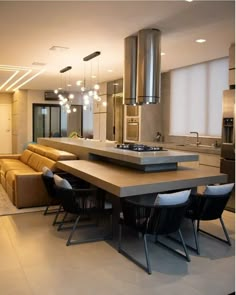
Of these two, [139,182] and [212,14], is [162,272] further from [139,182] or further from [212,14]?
[212,14]

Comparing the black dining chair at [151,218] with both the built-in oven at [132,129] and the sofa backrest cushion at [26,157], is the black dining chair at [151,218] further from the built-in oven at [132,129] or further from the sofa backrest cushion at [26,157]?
the built-in oven at [132,129]

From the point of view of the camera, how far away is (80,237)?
3.86m

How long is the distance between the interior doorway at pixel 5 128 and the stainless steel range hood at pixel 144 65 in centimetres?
980

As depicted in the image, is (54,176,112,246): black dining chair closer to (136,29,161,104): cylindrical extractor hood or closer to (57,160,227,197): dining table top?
(57,160,227,197): dining table top

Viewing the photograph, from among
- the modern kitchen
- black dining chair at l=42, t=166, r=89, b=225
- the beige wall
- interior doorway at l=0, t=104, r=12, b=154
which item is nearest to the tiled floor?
the modern kitchen

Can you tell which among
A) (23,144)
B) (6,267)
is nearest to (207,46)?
(6,267)

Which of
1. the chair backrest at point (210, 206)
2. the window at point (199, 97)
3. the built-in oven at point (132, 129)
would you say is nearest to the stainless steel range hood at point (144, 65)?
the chair backrest at point (210, 206)

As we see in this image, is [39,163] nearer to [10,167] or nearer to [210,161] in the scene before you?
[10,167]

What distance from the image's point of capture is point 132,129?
8469 mm

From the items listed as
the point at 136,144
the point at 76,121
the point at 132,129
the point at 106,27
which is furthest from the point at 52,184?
the point at 76,121

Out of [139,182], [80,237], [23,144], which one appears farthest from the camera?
[23,144]

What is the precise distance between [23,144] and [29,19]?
8677mm

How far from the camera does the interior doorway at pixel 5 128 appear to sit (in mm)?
13336

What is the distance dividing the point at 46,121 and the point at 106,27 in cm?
890
